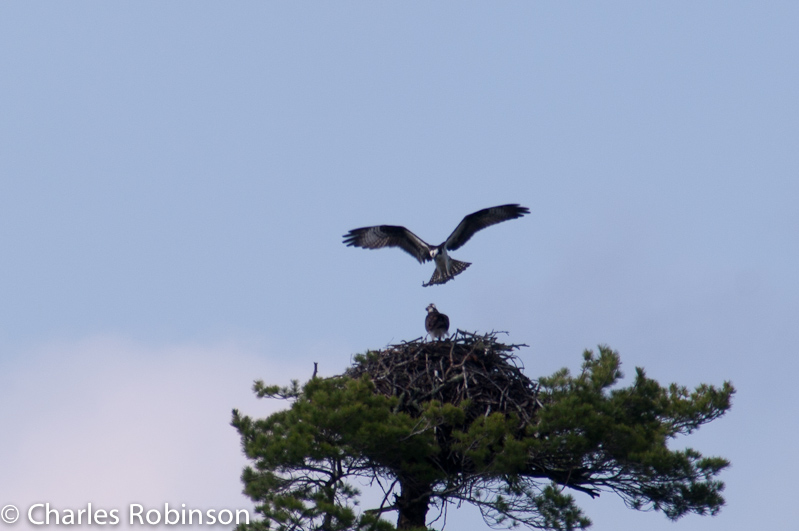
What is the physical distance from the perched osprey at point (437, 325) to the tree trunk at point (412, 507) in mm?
2485

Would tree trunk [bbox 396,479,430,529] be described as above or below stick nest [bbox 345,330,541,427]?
below

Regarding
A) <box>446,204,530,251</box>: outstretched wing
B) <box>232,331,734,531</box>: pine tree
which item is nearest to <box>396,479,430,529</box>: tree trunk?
<box>232,331,734,531</box>: pine tree

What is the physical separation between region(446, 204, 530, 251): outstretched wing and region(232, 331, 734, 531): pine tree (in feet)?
10.1

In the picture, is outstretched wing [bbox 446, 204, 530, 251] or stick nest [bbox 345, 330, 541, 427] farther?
outstretched wing [bbox 446, 204, 530, 251]

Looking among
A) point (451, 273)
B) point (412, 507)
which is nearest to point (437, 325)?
point (451, 273)

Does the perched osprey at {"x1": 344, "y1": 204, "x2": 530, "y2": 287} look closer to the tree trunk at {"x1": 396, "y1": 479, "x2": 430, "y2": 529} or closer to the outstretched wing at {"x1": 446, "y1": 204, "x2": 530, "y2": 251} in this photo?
the outstretched wing at {"x1": 446, "y1": 204, "x2": 530, "y2": 251}

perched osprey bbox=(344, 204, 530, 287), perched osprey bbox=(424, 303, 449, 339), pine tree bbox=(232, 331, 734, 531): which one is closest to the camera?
pine tree bbox=(232, 331, 734, 531)

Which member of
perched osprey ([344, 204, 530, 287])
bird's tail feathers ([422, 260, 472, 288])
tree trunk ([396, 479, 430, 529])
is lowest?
tree trunk ([396, 479, 430, 529])

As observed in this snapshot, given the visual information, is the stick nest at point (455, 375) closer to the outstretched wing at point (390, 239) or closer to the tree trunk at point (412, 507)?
the tree trunk at point (412, 507)

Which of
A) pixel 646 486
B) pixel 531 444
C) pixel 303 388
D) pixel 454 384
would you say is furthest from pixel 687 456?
pixel 303 388

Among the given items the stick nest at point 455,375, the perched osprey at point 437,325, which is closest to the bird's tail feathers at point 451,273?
the perched osprey at point 437,325

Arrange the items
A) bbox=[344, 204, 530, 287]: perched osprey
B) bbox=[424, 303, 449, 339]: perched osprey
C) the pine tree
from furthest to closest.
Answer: bbox=[344, 204, 530, 287]: perched osprey < bbox=[424, 303, 449, 339]: perched osprey < the pine tree

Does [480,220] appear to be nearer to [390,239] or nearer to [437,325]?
[390,239]

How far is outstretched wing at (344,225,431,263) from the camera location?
1620 centimetres
